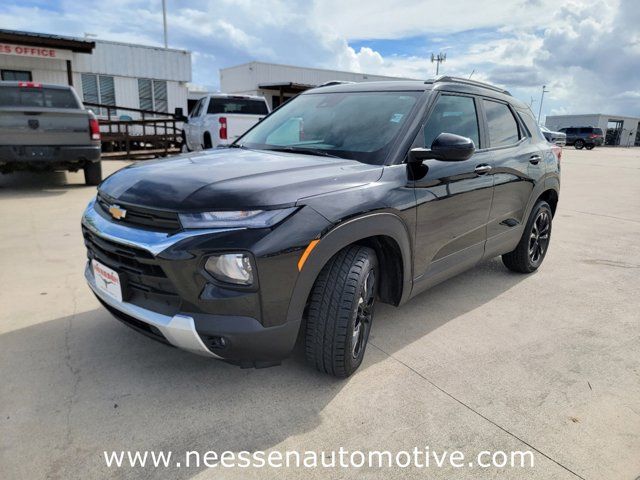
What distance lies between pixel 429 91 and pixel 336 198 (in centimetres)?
131

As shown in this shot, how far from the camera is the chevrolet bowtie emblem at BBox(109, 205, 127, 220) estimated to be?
2.35m

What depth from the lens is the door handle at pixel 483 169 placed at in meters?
3.39

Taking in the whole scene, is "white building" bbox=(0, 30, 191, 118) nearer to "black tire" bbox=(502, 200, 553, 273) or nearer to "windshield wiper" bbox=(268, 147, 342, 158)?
"windshield wiper" bbox=(268, 147, 342, 158)

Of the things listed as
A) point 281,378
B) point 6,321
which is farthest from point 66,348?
point 281,378

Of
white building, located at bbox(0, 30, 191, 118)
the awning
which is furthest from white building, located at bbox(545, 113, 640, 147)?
the awning

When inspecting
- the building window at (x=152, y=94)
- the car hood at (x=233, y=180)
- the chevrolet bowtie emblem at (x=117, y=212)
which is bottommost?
the chevrolet bowtie emblem at (x=117, y=212)

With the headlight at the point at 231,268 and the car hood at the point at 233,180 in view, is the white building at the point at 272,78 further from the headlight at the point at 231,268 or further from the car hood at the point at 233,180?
the headlight at the point at 231,268

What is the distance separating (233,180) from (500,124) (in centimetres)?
268

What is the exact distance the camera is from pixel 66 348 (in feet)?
9.60

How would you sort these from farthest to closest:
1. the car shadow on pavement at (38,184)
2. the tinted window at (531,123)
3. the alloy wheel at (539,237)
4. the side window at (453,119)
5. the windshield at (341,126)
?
the car shadow on pavement at (38,184) < the alloy wheel at (539,237) < the tinted window at (531,123) < the side window at (453,119) < the windshield at (341,126)

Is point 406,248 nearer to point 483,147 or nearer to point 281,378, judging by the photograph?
point 281,378

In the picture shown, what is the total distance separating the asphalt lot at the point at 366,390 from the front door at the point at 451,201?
52 centimetres

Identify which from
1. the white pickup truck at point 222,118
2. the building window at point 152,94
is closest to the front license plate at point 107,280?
the white pickup truck at point 222,118

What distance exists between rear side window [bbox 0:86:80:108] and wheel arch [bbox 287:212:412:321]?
23.7 feet
